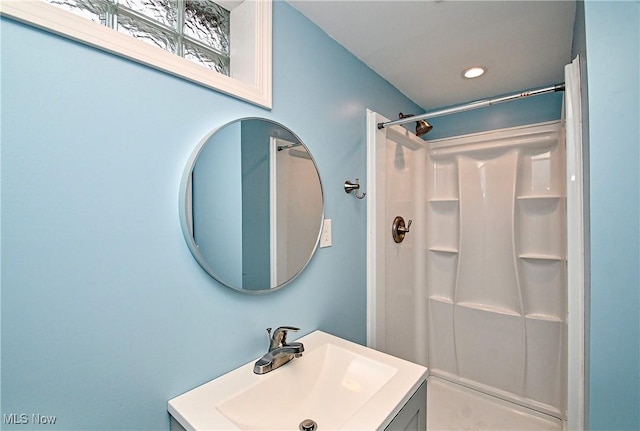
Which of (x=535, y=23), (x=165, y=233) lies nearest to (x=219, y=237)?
(x=165, y=233)

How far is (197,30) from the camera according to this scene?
1.10m

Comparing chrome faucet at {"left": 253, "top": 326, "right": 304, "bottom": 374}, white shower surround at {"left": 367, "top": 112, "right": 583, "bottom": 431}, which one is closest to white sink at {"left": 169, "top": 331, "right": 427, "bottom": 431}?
chrome faucet at {"left": 253, "top": 326, "right": 304, "bottom": 374}

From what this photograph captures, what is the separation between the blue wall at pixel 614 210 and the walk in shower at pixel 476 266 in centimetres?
99

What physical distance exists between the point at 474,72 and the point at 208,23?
1.52 meters

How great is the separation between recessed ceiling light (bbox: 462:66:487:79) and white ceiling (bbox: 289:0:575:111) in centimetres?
4

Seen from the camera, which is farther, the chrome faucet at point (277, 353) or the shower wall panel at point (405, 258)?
the shower wall panel at point (405, 258)

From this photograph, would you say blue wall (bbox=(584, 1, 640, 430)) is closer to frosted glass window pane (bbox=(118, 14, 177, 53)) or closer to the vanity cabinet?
the vanity cabinet

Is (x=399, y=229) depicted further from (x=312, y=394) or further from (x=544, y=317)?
(x=312, y=394)

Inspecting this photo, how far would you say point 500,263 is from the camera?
2.12 m

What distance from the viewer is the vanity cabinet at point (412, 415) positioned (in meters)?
0.86

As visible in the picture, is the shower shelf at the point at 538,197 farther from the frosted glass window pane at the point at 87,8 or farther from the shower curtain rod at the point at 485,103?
the frosted glass window pane at the point at 87,8

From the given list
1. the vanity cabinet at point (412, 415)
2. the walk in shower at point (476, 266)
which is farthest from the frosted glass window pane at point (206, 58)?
the vanity cabinet at point (412, 415)

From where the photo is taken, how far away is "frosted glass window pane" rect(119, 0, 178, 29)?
0.93 meters

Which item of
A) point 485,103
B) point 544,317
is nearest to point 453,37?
point 485,103
